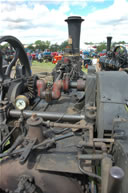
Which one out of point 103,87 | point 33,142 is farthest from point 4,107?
point 103,87

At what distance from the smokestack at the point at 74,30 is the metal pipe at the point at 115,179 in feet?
19.0

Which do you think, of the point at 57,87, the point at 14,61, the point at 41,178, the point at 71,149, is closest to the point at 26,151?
the point at 41,178

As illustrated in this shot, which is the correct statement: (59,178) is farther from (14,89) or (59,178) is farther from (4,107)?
(14,89)

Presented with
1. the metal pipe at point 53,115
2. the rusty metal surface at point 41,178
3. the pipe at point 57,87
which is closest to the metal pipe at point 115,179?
the rusty metal surface at point 41,178

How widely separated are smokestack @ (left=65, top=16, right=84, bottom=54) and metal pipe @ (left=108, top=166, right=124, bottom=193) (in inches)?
228

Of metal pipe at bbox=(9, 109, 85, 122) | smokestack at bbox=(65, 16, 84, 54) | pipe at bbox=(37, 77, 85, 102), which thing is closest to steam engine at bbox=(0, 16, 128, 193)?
metal pipe at bbox=(9, 109, 85, 122)

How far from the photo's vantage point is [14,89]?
229 centimetres

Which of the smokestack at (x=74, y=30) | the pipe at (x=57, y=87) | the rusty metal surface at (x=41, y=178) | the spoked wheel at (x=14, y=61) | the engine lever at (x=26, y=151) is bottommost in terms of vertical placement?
the rusty metal surface at (x=41, y=178)

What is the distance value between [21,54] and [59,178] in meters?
2.58

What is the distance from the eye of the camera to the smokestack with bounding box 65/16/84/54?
5.60m

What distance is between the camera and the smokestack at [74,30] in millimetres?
5598

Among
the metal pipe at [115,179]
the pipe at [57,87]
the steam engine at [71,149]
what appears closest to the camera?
the metal pipe at [115,179]

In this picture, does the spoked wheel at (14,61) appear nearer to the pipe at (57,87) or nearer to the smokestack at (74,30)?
the pipe at (57,87)

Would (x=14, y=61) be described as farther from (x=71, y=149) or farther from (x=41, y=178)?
(x=41, y=178)
